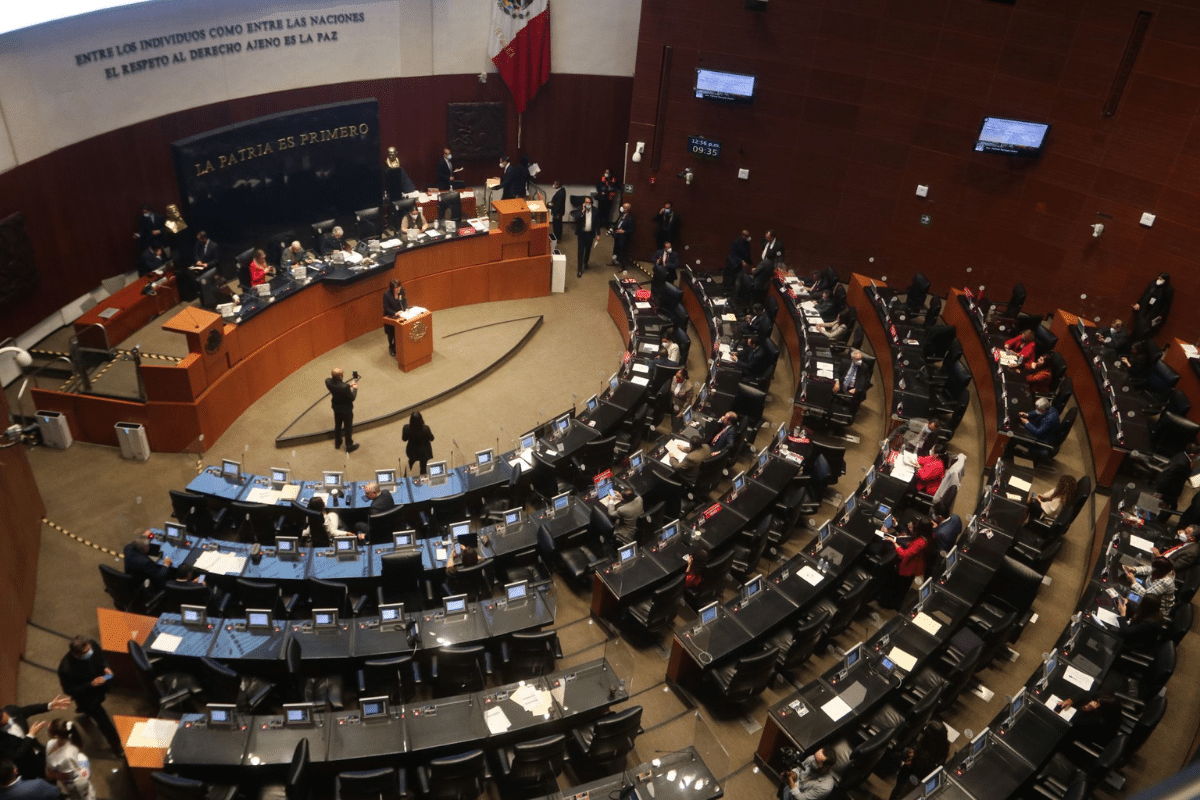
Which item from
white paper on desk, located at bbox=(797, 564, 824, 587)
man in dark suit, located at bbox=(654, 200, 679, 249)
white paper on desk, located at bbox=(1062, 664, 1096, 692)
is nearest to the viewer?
white paper on desk, located at bbox=(1062, 664, 1096, 692)

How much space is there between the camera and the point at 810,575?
10062 millimetres

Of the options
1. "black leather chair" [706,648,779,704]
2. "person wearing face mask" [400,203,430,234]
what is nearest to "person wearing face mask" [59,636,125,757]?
"black leather chair" [706,648,779,704]

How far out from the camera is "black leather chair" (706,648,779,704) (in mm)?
8877

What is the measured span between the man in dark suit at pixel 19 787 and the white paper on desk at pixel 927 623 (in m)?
8.15

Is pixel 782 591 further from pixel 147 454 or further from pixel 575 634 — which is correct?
pixel 147 454

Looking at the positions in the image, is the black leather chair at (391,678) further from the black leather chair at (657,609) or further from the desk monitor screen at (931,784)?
the desk monitor screen at (931,784)

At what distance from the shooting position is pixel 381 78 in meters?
18.8

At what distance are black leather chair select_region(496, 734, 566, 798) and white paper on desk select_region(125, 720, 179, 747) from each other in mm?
2986

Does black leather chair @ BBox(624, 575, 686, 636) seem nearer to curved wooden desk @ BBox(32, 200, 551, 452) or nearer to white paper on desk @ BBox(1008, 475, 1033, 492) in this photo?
white paper on desk @ BBox(1008, 475, 1033, 492)

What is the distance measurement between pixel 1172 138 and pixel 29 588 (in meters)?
17.8

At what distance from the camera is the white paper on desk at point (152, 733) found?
7.88 m

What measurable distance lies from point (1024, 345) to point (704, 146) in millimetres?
8027

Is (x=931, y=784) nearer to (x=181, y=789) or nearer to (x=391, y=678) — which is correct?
(x=391, y=678)

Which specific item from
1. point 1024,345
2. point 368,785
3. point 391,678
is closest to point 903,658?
point 391,678
